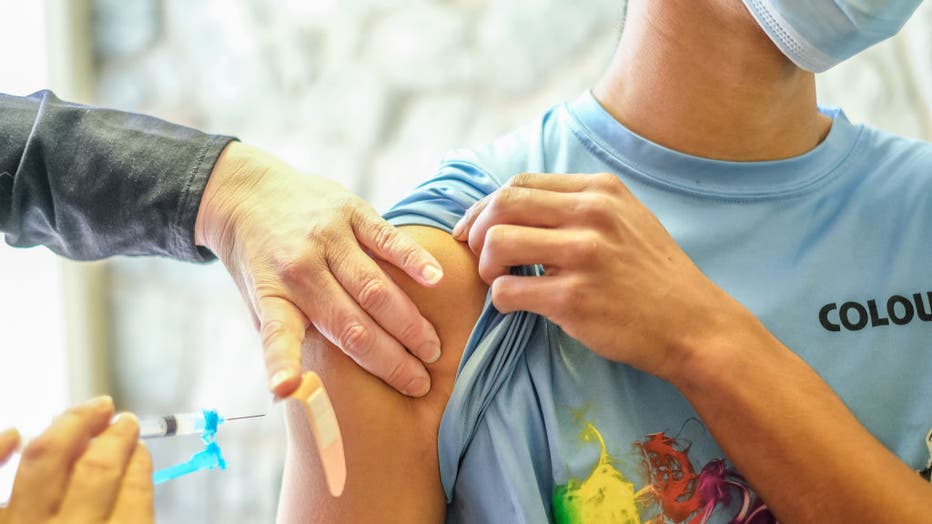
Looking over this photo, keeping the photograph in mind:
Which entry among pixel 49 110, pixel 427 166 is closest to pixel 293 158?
pixel 427 166

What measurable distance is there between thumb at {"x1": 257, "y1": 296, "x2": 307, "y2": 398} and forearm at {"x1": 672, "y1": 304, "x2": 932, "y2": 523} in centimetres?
43

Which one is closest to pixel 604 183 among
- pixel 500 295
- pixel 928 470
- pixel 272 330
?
pixel 500 295

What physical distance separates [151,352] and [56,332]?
0.82 feet

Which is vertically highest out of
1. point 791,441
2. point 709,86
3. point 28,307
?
point 709,86

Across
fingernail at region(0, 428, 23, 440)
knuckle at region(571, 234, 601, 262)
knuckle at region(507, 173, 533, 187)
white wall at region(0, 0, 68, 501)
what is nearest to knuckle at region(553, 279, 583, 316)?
knuckle at region(571, 234, 601, 262)

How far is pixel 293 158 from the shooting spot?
2.44 meters

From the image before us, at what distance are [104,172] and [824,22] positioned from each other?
937 mm

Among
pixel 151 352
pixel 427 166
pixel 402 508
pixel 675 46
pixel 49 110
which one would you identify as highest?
pixel 675 46

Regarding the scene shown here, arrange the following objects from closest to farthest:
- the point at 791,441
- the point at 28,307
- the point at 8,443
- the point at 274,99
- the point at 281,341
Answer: the point at 8,443
the point at 281,341
the point at 791,441
the point at 28,307
the point at 274,99

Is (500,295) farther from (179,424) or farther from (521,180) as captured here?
(179,424)

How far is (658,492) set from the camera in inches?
40.5

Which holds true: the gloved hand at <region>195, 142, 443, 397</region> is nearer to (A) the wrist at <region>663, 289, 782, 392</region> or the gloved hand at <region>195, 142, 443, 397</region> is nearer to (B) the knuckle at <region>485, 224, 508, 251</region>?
(B) the knuckle at <region>485, 224, 508, 251</region>

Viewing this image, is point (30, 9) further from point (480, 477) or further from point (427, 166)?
point (480, 477)

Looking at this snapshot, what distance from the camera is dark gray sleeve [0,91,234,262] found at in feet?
3.95
